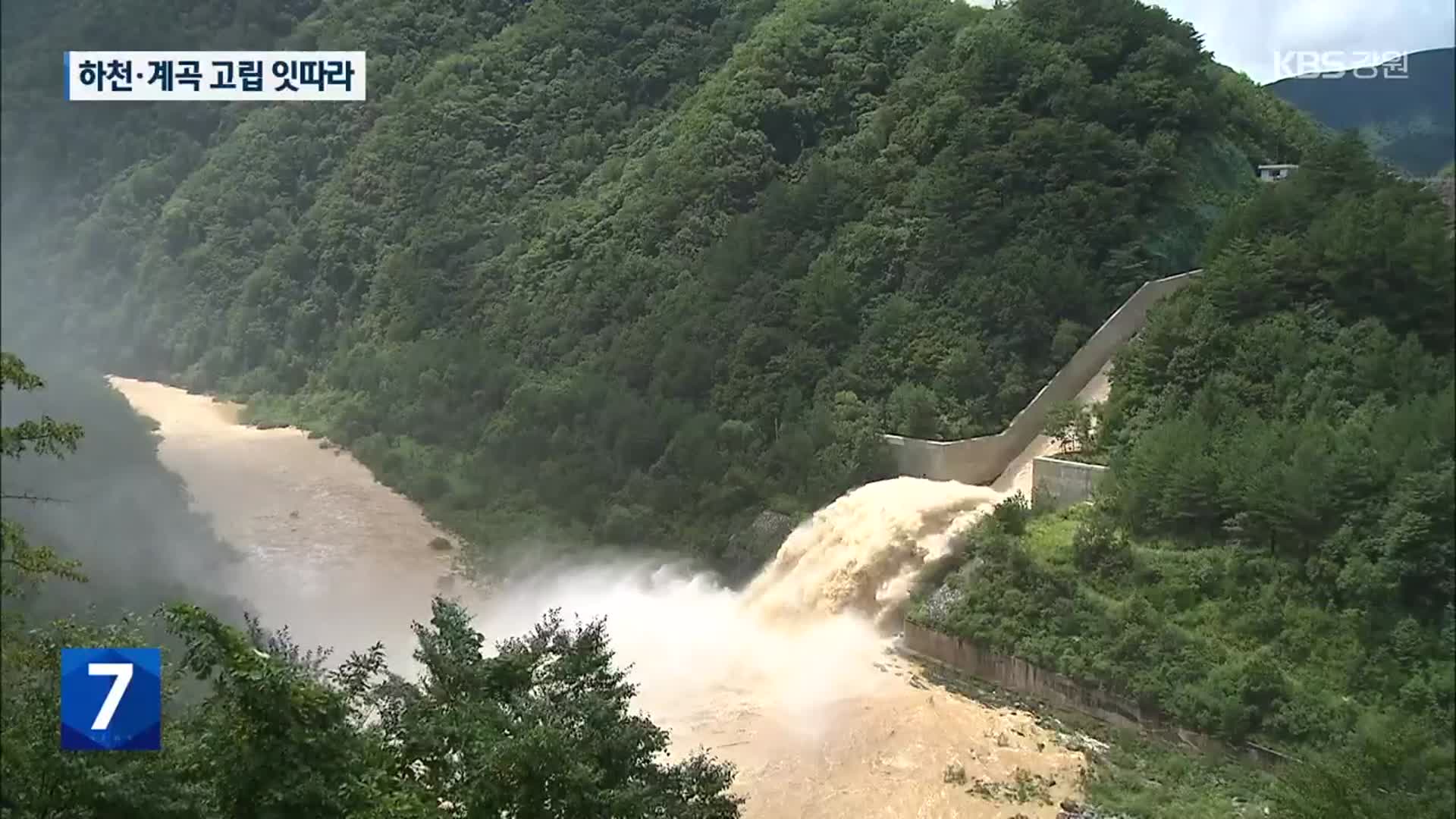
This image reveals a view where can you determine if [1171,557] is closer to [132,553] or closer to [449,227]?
[132,553]

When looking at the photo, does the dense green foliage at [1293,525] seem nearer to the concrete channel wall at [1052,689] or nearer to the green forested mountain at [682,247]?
the concrete channel wall at [1052,689]

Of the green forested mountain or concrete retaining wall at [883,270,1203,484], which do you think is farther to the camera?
the green forested mountain

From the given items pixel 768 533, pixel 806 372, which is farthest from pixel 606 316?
pixel 768 533

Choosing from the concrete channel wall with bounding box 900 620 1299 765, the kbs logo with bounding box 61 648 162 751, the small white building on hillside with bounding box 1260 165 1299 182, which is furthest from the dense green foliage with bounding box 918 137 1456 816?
the kbs logo with bounding box 61 648 162 751

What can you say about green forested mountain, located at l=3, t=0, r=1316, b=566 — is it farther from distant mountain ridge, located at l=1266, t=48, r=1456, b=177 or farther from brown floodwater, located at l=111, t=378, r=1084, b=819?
distant mountain ridge, located at l=1266, t=48, r=1456, b=177

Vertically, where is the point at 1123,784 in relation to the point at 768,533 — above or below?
below

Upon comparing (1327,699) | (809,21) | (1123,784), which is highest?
(809,21)
